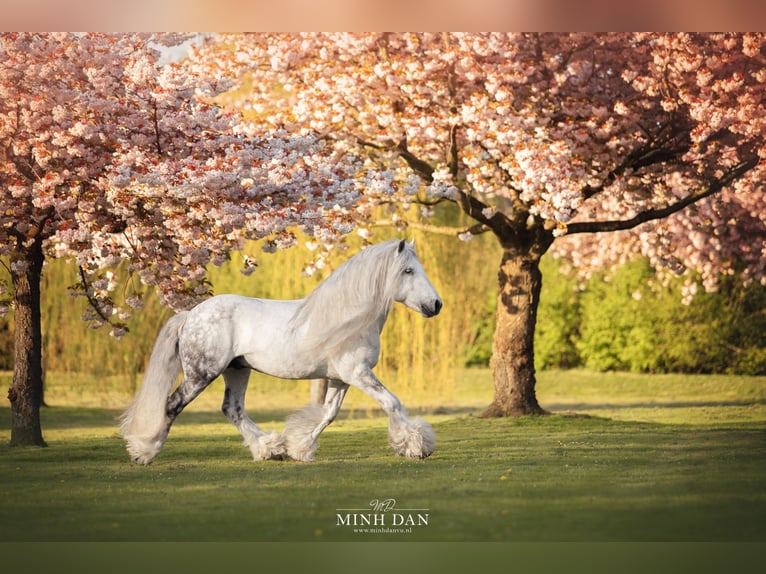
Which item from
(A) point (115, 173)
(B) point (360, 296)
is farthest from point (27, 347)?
(B) point (360, 296)

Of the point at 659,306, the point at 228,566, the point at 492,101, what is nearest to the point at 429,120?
the point at 492,101

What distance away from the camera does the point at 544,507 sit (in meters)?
6.09

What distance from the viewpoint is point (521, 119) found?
30.5 ft

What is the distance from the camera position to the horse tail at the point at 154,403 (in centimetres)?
708

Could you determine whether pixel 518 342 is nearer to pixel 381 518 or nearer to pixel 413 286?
pixel 413 286

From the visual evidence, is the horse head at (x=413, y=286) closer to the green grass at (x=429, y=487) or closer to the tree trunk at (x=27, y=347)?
the green grass at (x=429, y=487)

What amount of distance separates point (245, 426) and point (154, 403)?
65cm

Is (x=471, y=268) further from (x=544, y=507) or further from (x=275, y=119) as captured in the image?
(x=544, y=507)

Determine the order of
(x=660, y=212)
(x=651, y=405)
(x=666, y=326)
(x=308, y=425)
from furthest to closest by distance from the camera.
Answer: (x=666, y=326) → (x=651, y=405) → (x=660, y=212) → (x=308, y=425)

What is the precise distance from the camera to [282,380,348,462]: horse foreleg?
705 cm

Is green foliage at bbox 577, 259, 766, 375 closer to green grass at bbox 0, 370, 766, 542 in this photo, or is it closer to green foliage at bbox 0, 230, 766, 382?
green foliage at bbox 0, 230, 766, 382

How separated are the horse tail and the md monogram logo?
1592 mm

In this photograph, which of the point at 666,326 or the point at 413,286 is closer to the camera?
the point at 413,286

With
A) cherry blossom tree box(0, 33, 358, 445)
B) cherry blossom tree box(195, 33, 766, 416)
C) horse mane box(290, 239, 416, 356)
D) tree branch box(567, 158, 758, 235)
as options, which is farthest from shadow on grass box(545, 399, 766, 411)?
horse mane box(290, 239, 416, 356)
